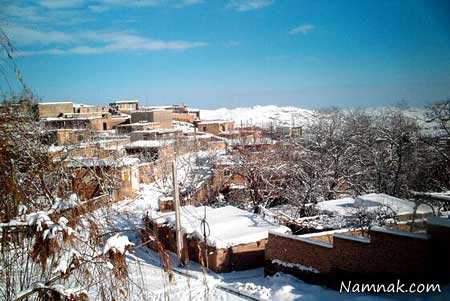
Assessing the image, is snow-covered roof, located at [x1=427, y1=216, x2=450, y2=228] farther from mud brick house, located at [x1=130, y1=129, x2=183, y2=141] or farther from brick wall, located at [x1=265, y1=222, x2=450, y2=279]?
mud brick house, located at [x1=130, y1=129, x2=183, y2=141]

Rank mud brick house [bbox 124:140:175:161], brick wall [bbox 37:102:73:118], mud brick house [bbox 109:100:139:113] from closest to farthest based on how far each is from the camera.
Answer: mud brick house [bbox 124:140:175:161] → brick wall [bbox 37:102:73:118] → mud brick house [bbox 109:100:139:113]

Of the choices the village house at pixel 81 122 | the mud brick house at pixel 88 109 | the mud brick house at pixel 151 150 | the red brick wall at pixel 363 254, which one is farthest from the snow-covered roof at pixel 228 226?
the mud brick house at pixel 88 109

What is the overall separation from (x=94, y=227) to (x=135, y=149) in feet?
99.5

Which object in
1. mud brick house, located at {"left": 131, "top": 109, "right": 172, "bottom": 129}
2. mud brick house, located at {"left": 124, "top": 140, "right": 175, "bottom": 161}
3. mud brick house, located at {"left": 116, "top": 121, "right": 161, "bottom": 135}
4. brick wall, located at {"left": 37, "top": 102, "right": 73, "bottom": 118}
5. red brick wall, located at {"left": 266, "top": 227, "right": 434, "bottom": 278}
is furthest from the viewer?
mud brick house, located at {"left": 131, "top": 109, "right": 172, "bottom": 129}

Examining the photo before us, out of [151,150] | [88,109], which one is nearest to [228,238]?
[151,150]

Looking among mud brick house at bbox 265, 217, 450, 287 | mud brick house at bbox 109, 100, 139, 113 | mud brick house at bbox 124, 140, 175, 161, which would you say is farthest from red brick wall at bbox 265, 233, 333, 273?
mud brick house at bbox 109, 100, 139, 113

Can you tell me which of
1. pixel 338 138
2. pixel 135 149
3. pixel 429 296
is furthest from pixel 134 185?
pixel 429 296

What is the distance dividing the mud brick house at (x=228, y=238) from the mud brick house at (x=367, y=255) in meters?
1.22

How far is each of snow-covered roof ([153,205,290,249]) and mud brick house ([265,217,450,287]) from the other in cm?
126

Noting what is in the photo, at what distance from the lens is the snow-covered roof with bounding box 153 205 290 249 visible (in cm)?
1405

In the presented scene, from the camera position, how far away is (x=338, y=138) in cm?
2764

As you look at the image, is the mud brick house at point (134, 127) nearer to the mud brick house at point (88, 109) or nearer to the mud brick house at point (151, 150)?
the mud brick house at point (88, 109)

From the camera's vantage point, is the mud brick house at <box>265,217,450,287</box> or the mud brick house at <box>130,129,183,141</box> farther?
the mud brick house at <box>130,129,183,141</box>

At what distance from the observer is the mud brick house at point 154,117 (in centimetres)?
4610
